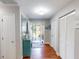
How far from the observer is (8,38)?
4855 mm

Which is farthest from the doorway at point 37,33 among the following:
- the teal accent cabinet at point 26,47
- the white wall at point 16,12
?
the white wall at point 16,12

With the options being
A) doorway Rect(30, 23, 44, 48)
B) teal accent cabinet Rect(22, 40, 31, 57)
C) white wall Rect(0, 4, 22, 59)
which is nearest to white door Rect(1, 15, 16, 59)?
white wall Rect(0, 4, 22, 59)

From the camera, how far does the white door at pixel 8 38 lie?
15.9 feet

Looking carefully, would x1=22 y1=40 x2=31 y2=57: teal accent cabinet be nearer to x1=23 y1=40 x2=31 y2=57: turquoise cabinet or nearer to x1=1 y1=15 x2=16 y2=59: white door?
x1=23 y1=40 x2=31 y2=57: turquoise cabinet

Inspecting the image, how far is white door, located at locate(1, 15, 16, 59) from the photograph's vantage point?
4.84 meters

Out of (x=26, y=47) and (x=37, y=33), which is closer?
(x=26, y=47)

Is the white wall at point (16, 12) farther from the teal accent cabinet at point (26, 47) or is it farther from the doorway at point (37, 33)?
the doorway at point (37, 33)

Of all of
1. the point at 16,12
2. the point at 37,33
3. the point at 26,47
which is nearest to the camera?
the point at 16,12

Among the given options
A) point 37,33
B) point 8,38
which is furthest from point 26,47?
point 37,33

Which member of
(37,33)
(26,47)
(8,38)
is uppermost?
(37,33)

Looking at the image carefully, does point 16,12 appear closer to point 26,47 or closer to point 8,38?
point 8,38

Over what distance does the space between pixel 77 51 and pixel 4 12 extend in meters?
3.21

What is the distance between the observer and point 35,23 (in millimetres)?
11750

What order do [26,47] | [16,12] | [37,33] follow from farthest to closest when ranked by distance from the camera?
[37,33], [26,47], [16,12]
